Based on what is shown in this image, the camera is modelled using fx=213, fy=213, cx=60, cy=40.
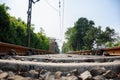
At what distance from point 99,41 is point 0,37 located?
4425 cm

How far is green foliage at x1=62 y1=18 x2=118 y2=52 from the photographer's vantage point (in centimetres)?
5850

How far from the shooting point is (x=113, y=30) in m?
61.7

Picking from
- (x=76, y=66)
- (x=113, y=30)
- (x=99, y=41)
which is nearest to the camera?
(x=76, y=66)

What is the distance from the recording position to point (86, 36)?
196 feet

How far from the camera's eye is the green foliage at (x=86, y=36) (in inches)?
2303

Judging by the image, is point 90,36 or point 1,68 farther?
point 90,36

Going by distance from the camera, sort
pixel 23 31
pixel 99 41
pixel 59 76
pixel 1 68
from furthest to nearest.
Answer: pixel 99 41, pixel 23 31, pixel 1 68, pixel 59 76

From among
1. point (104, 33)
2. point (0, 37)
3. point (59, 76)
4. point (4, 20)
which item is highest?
point (104, 33)

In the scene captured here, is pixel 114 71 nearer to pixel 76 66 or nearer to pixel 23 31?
pixel 76 66

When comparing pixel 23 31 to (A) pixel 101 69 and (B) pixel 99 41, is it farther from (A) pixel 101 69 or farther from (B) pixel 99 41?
(B) pixel 99 41

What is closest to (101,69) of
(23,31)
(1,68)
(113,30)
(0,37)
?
(1,68)

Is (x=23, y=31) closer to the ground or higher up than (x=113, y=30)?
closer to the ground

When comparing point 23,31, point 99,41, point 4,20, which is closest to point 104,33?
point 99,41

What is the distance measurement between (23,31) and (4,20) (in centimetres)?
653
